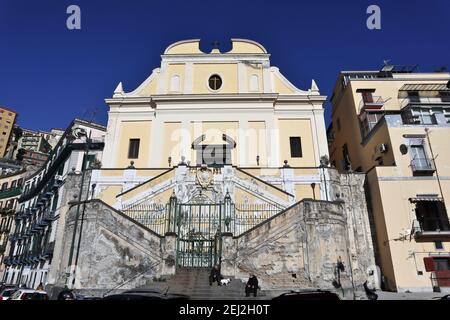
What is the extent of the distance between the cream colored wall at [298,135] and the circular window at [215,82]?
6204mm

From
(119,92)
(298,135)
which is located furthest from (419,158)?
(119,92)

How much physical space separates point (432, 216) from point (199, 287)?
1479 centimetres

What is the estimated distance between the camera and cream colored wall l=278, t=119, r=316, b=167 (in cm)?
2464

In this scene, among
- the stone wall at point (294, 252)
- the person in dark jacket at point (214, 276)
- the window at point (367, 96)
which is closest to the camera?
the person in dark jacket at point (214, 276)

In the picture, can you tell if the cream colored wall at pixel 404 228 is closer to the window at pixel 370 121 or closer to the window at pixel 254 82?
the window at pixel 370 121

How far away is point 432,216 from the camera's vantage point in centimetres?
1920

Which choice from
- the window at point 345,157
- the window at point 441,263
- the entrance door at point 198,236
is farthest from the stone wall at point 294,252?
the window at point 345,157

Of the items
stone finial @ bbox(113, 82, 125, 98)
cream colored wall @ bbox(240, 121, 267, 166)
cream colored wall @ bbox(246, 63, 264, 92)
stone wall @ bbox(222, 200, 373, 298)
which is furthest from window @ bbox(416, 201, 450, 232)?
stone finial @ bbox(113, 82, 125, 98)

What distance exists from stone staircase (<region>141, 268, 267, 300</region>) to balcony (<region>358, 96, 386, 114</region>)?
19.1 meters

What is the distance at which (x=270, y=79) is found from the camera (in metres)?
27.8

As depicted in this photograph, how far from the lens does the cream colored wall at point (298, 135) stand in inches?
970

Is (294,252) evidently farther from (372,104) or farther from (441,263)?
(372,104)

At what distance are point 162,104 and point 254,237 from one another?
1554 cm
